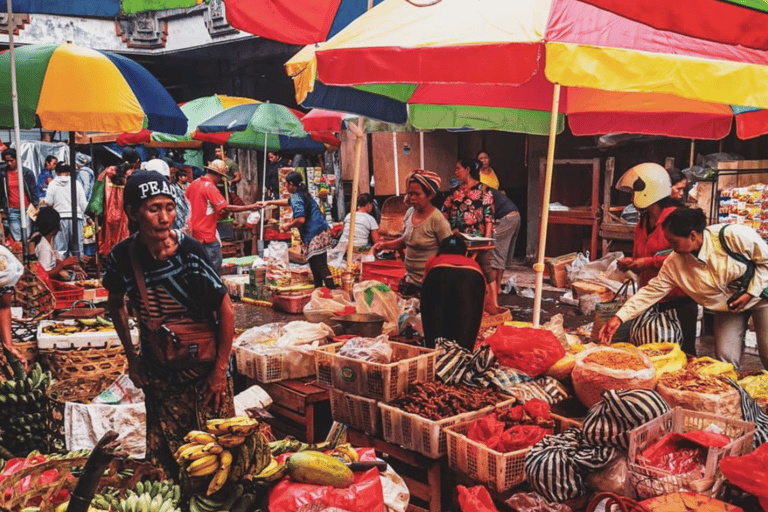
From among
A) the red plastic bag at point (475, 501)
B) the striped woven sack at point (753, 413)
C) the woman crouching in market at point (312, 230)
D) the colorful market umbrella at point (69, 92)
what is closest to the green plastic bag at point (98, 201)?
the woman crouching in market at point (312, 230)

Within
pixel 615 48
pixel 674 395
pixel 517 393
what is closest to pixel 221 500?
pixel 517 393

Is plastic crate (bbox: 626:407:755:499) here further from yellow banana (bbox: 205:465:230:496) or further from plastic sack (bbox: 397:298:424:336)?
plastic sack (bbox: 397:298:424:336)

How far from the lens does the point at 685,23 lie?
2525mm

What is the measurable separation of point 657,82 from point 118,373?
14.9 feet

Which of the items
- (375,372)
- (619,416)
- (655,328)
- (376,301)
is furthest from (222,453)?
(376,301)

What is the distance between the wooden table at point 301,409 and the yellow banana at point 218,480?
198cm

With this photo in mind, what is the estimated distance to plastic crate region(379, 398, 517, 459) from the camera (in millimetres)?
4156

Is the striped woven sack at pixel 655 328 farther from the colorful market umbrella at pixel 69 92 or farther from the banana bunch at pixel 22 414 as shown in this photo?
the colorful market umbrella at pixel 69 92

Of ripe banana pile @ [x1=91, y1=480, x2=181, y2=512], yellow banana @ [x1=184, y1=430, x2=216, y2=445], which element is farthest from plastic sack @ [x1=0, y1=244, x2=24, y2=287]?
yellow banana @ [x1=184, y1=430, x2=216, y2=445]

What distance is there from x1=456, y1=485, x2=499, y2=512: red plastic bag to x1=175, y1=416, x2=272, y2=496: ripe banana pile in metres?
0.97

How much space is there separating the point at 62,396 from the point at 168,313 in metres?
2.06

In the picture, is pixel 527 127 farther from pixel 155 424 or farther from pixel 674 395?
pixel 155 424

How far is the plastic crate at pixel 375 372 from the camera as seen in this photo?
455 centimetres

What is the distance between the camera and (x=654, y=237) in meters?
→ 6.38
